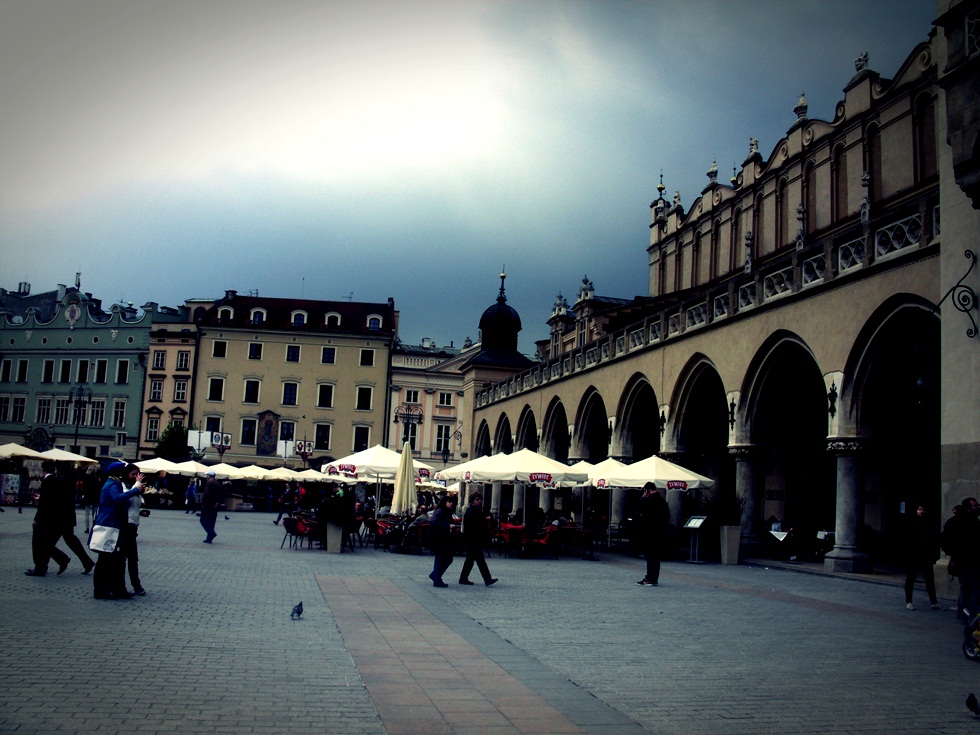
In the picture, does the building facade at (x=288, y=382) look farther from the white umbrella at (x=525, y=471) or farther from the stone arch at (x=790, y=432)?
the white umbrella at (x=525, y=471)

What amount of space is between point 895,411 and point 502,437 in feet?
102

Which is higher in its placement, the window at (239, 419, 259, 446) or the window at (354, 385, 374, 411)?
the window at (354, 385, 374, 411)

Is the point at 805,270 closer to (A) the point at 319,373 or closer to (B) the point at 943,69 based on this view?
(B) the point at 943,69

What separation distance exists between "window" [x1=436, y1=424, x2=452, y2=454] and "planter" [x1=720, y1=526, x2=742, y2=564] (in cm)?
5681

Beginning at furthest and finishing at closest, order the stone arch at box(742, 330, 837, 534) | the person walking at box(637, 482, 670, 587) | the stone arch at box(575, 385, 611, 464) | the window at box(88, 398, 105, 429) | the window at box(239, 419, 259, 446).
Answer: the window at box(239, 419, 259, 446) < the window at box(88, 398, 105, 429) < the stone arch at box(575, 385, 611, 464) < the stone arch at box(742, 330, 837, 534) < the person walking at box(637, 482, 670, 587)

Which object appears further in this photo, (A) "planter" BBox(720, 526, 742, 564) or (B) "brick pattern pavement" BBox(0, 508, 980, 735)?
(A) "planter" BBox(720, 526, 742, 564)

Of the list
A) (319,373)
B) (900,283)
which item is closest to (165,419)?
(319,373)

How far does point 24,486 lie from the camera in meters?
42.2

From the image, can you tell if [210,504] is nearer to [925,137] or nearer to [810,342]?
[810,342]

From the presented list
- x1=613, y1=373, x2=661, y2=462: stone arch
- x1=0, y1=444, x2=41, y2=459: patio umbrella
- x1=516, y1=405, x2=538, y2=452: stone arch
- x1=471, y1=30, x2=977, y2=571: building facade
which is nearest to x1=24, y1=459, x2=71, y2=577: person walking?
x1=471, y1=30, x2=977, y2=571: building facade

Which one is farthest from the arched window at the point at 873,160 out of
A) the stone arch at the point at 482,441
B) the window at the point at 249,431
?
the window at the point at 249,431

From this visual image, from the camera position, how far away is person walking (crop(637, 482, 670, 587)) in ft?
58.6

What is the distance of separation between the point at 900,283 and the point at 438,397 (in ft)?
210

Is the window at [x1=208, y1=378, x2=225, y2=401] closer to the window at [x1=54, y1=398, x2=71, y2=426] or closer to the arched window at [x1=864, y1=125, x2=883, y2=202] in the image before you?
the window at [x1=54, y1=398, x2=71, y2=426]
